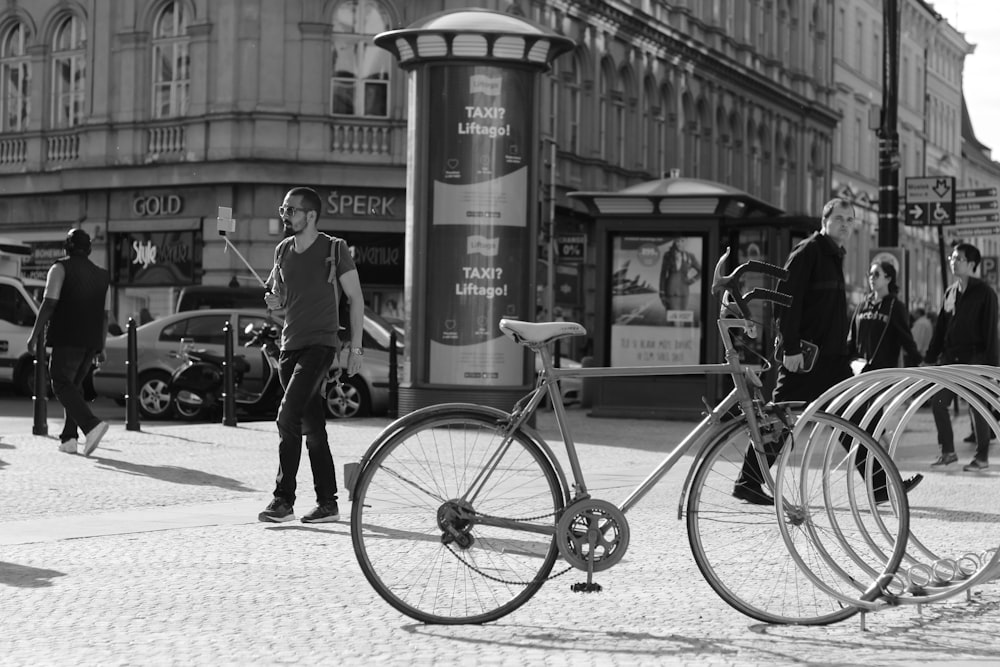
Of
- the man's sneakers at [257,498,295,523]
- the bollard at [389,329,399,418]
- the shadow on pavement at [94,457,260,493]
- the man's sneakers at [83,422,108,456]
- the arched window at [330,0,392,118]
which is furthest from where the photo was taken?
the arched window at [330,0,392,118]

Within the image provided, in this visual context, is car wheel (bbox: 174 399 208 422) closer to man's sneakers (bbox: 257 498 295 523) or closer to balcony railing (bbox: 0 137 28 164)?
man's sneakers (bbox: 257 498 295 523)

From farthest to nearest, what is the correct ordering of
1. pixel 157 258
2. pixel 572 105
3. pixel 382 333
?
pixel 572 105 < pixel 157 258 < pixel 382 333

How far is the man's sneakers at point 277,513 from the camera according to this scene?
29.5ft

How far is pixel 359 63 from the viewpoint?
1323 inches

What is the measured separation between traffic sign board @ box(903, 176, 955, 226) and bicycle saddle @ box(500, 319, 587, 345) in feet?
62.0

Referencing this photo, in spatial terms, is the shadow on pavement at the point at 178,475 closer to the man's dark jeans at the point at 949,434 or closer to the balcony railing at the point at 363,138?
the man's dark jeans at the point at 949,434

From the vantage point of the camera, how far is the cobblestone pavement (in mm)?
5586

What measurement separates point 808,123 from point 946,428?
46.6 metres

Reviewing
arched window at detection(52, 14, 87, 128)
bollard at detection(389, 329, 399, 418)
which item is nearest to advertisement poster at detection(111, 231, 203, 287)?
arched window at detection(52, 14, 87, 128)

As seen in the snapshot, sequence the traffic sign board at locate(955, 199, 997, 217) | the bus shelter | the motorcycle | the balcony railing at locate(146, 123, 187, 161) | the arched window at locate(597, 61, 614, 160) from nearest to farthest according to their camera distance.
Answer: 1. the motorcycle
2. the bus shelter
3. the traffic sign board at locate(955, 199, 997, 217)
4. the balcony railing at locate(146, 123, 187, 161)
5. the arched window at locate(597, 61, 614, 160)

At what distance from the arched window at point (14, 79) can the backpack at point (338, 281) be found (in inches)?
1165

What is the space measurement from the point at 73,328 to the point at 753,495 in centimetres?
821

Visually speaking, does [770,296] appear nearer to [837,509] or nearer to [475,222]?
[837,509]

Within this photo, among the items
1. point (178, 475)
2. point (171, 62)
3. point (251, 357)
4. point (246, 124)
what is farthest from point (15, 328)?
point (178, 475)
